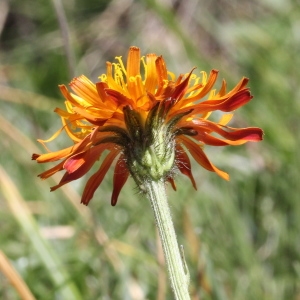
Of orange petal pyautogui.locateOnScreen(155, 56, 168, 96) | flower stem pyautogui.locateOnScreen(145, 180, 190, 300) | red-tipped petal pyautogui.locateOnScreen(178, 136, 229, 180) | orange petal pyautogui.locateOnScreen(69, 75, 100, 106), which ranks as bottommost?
flower stem pyautogui.locateOnScreen(145, 180, 190, 300)

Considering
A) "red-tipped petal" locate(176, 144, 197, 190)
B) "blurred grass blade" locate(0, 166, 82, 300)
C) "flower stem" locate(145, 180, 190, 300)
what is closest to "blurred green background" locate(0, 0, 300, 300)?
"blurred grass blade" locate(0, 166, 82, 300)

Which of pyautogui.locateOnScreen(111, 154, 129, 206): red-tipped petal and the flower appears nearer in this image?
the flower

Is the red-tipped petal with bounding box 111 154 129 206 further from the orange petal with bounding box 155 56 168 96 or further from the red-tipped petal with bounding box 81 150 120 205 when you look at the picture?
the orange petal with bounding box 155 56 168 96

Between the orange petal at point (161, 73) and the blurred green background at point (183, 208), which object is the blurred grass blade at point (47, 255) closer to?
the blurred green background at point (183, 208)

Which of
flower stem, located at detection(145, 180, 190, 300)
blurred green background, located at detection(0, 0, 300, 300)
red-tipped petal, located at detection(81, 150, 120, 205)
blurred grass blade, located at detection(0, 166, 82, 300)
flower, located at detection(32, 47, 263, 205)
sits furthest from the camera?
blurred green background, located at detection(0, 0, 300, 300)

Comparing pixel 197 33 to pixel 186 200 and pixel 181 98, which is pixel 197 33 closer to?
pixel 186 200

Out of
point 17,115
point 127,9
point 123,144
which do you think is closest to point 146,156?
point 123,144

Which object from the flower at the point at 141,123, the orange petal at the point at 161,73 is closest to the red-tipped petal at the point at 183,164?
the flower at the point at 141,123
